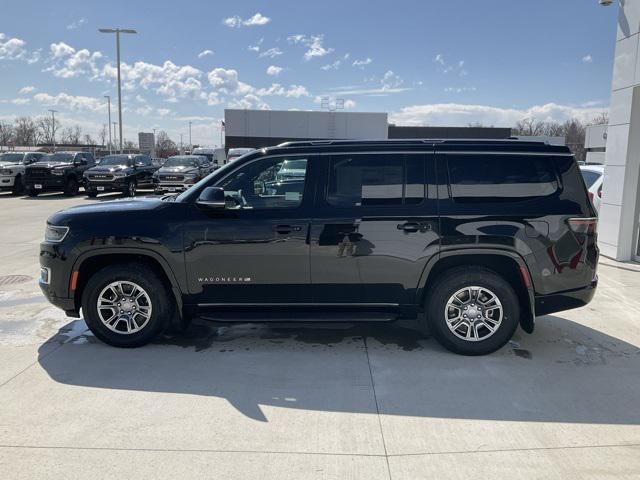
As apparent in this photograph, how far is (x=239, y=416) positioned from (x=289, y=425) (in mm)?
383

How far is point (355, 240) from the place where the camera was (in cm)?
475

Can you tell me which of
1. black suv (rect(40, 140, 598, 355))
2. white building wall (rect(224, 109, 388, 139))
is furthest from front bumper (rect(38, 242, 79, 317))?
white building wall (rect(224, 109, 388, 139))

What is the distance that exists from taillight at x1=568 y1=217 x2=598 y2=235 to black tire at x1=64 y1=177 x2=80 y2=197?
22481 millimetres

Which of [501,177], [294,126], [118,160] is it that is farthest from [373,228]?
[294,126]

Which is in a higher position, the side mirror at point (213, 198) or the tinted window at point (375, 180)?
the tinted window at point (375, 180)

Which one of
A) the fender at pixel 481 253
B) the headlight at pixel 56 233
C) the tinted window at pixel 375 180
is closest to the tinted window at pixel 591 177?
the fender at pixel 481 253

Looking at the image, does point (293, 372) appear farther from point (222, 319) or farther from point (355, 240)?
point (355, 240)

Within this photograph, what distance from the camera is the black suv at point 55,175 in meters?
22.1

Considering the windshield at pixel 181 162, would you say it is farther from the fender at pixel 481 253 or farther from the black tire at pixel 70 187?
the fender at pixel 481 253

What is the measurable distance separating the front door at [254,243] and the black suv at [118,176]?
58.9ft

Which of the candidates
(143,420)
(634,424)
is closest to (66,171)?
(143,420)

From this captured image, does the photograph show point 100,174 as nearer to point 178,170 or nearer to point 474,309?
point 178,170

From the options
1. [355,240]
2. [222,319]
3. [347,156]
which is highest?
[347,156]

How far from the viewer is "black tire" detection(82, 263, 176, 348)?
4.92m
